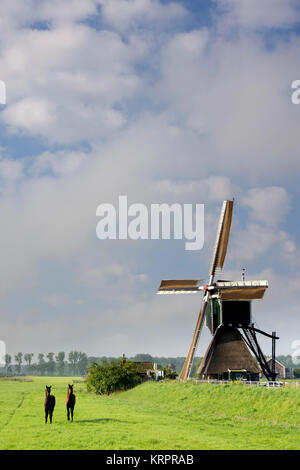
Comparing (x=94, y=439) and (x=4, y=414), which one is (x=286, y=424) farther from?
(x=4, y=414)

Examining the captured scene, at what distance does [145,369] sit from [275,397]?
159 feet

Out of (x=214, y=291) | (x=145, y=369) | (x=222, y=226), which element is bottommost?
(x=145, y=369)

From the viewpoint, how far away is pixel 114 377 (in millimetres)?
68812

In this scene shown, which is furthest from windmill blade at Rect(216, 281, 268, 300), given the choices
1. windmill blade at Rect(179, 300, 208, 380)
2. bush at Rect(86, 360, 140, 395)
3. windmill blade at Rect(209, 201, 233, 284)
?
bush at Rect(86, 360, 140, 395)

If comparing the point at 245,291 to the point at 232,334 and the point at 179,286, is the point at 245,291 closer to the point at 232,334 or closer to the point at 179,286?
the point at 232,334

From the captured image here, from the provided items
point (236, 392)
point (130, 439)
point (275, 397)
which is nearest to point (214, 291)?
point (236, 392)

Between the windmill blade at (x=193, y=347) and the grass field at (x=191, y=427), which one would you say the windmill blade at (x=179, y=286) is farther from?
the grass field at (x=191, y=427)

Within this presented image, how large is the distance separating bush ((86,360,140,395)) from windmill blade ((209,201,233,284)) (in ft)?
67.4

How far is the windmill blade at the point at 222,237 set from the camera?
6016cm

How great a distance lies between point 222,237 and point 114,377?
81.7 feet

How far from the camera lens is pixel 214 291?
57.1m

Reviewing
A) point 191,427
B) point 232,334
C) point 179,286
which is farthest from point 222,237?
point 191,427

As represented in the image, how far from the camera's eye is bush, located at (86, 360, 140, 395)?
227 ft
